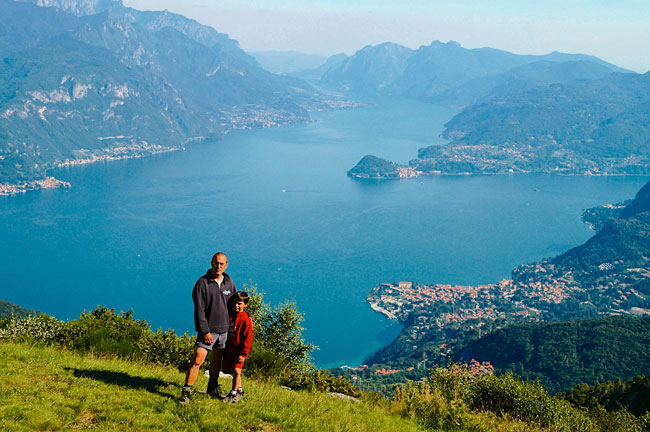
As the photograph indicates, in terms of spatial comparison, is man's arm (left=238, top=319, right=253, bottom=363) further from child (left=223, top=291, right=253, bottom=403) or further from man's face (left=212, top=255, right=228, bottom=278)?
man's face (left=212, top=255, right=228, bottom=278)

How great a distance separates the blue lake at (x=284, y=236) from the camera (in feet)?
223

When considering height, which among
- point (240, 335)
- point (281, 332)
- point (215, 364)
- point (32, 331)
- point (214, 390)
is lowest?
point (281, 332)

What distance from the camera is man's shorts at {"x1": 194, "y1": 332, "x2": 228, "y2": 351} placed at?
21.4 feet

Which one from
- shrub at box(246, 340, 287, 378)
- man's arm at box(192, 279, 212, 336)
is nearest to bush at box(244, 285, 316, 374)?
shrub at box(246, 340, 287, 378)

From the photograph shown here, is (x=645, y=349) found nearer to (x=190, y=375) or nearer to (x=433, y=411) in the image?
(x=433, y=411)

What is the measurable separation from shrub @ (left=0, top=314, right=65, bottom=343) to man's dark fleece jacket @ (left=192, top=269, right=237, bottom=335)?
4462 mm

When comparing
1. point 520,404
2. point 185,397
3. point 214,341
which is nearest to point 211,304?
point 214,341

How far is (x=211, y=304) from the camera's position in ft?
21.2

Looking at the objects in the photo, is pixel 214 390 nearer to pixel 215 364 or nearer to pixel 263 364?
pixel 215 364

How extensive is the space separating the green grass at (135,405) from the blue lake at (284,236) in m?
49.0

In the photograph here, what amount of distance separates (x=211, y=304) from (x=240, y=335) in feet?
1.99

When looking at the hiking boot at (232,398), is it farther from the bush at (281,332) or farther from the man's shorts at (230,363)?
the bush at (281,332)

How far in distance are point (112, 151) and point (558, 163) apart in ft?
539

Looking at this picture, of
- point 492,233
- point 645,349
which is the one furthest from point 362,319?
point 492,233
